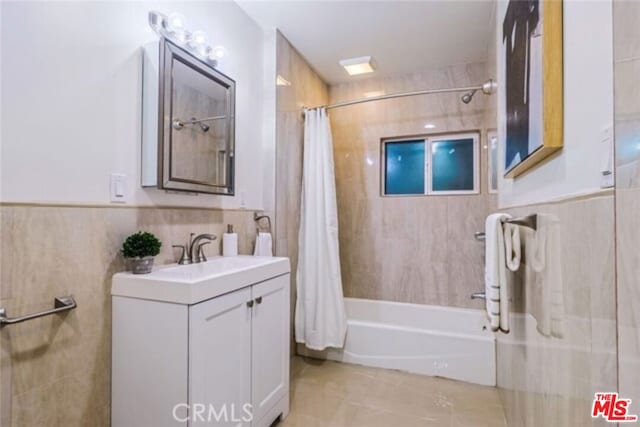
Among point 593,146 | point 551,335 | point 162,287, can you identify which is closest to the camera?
point 593,146

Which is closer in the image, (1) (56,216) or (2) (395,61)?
(1) (56,216)

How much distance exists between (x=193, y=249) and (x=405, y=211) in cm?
205

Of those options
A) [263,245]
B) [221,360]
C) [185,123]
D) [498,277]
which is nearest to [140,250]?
[221,360]

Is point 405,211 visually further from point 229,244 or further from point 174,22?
point 174,22

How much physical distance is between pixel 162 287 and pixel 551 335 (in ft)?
4.42

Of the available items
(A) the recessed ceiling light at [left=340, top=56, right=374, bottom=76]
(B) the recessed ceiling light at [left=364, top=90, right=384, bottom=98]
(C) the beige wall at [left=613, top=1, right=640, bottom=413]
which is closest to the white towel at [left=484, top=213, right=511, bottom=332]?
(C) the beige wall at [left=613, top=1, right=640, bottom=413]

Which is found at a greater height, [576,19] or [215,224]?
[576,19]

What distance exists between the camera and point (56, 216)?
43.8 inches

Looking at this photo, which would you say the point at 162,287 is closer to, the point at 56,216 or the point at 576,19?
the point at 56,216

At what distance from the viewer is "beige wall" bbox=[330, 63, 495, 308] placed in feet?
9.29

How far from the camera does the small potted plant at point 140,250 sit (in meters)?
1.28

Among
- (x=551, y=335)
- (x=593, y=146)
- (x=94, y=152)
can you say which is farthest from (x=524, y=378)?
(x=94, y=152)

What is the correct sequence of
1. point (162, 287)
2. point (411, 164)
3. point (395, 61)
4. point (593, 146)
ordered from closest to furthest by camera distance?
point (593, 146), point (162, 287), point (395, 61), point (411, 164)

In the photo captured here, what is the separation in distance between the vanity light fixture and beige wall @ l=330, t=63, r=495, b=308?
168cm
